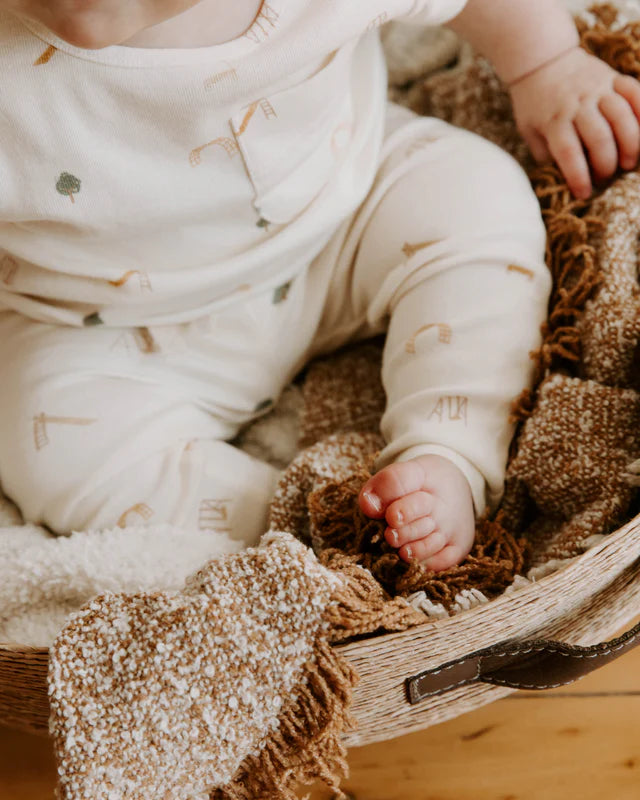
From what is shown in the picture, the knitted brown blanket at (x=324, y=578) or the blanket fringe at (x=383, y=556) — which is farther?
the blanket fringe at (x=383, y=556)

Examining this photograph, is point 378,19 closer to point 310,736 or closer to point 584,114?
point 584,114

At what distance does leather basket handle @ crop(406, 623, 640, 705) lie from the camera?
55cm

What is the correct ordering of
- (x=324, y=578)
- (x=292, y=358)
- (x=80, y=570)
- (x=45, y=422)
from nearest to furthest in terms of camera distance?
(x=324, y=578)
(x=80, y=570)
(x=45, y=422)
(x=292, y=358)

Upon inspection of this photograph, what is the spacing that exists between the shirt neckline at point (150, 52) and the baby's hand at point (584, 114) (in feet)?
1.05

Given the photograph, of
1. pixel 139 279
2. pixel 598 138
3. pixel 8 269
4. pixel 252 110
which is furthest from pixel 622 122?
pixel 8 269

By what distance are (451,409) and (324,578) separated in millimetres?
222

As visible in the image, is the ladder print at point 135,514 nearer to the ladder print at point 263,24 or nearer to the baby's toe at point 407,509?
the baby's toe at point 407,509

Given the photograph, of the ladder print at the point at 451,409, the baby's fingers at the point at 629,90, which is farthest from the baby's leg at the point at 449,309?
the baby's fingers at the point at 629,90

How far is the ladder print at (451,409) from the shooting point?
674 mm

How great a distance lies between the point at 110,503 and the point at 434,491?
263 mm

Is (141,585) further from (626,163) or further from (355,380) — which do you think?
(626,163)

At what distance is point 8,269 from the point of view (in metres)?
0.72

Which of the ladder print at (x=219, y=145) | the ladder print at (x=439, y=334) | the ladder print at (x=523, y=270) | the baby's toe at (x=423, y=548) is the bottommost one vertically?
the baby's toe at (x=423, y=548)

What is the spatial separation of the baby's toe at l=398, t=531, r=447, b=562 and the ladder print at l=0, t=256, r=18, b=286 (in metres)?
0.39
